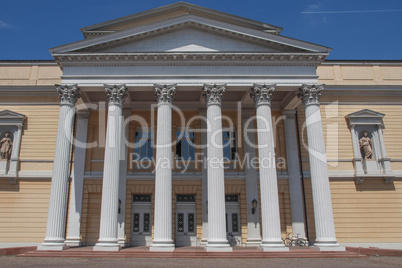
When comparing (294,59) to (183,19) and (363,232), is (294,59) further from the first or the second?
(363,232)

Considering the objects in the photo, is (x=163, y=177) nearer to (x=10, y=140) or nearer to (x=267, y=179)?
(x=267, y=179)

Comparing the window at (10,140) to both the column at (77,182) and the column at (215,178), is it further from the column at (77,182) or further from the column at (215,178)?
the column at (215,178)

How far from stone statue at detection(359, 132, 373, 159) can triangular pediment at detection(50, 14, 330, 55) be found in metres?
6.71

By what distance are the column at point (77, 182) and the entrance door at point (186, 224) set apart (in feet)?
18.5

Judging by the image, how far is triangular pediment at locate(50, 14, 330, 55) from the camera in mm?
18844

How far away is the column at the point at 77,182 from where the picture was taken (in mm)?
19986

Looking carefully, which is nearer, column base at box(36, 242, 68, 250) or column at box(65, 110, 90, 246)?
column base at box(36, 242, 68, 250)

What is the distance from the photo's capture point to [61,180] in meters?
17.5

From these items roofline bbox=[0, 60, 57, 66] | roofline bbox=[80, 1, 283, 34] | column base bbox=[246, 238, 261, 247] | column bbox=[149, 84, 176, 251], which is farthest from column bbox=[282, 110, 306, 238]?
roofline bbox=[0, 60, 57, 66]

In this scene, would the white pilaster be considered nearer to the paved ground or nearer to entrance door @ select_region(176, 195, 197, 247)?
the paved ground

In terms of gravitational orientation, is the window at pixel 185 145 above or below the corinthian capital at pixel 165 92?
below

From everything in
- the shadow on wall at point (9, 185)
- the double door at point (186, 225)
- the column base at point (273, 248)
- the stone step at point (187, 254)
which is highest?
the shadow on wall at point (9, 185)

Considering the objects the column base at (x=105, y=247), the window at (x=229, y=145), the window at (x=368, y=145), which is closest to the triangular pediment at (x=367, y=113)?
the window at (x=368, y=145)

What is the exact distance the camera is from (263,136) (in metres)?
18.2
